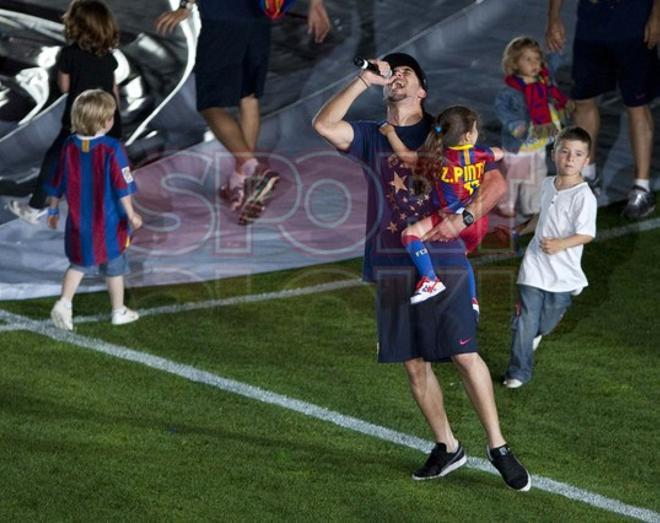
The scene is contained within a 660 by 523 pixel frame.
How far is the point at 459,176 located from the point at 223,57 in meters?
4.99

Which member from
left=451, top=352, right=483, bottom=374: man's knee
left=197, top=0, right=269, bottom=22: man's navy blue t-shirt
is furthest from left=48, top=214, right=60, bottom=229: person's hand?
left=451, top=352, right=483, bottom=374: man's knee

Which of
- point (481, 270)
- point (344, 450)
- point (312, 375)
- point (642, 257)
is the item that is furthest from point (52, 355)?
point (642, 257)

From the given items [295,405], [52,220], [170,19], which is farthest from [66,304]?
[170,19]

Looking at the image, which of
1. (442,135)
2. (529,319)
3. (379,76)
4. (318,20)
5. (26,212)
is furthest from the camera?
(318,20)

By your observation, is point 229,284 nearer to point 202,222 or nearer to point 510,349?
point 202,222

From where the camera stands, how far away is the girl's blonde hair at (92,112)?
9.96 m

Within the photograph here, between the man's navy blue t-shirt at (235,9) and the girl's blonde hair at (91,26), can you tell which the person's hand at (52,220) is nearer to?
the girl's blonde hair at (91,26)

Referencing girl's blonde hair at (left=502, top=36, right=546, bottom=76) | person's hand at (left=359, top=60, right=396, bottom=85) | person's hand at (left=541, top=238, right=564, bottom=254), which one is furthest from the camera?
girl's blonde hair at (left=502, top=36, right=546, bottom=76)

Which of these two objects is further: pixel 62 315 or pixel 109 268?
pixel 109 268

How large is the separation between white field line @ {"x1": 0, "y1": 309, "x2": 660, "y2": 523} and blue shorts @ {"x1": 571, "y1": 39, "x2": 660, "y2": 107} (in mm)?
4213

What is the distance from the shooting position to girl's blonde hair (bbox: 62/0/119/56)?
11.2 metres

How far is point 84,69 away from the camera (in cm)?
1143

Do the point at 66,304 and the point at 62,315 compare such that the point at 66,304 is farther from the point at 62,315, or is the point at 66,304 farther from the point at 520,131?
the point at 520,131

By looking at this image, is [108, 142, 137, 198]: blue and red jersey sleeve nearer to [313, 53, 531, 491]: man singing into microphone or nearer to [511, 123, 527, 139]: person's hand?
[313, 53, 531, 491]: man singing into microphone
